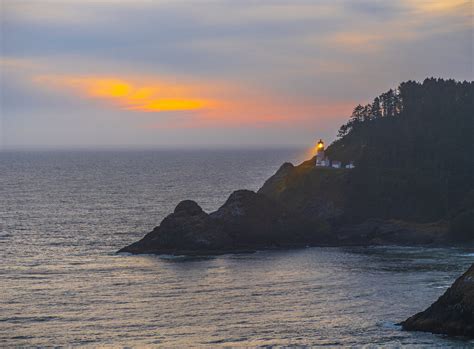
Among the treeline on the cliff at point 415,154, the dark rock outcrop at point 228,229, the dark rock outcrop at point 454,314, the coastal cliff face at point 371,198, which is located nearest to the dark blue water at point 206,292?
the dark rock outcrop at point 454,314

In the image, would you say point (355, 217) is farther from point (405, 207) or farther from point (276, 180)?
point (276, 180)

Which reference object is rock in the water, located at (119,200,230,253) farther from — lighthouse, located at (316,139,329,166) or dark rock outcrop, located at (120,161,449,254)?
lighthouse, located at (316,139,329,166)

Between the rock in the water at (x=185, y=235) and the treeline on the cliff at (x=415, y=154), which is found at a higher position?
the treeline on the cliff at (x=415, y=154)

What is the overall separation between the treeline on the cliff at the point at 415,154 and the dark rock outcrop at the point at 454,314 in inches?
1728

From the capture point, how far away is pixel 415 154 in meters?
124

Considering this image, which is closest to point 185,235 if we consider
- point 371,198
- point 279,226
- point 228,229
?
point 228,229

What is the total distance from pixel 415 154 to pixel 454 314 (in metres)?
72.1

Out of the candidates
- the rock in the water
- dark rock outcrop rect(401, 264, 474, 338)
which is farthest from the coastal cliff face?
dark rock outcrop rect(401, 264, 474, 338)

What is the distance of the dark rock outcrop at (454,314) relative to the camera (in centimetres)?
5297

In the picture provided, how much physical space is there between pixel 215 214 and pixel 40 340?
158 feet

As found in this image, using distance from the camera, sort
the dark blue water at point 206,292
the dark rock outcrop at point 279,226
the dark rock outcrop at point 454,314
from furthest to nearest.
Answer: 1. the dark rock outcrop at point 279,226
2. the dark blue water at point 206,292
3. the dark rock outcrop at point 454,314

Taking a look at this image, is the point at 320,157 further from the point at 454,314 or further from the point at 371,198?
the point at 454,314

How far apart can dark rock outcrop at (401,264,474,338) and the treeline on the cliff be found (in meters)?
43.9

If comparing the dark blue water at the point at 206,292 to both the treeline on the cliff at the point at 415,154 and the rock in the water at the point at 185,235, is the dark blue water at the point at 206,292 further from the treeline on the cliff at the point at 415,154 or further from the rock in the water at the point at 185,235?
the treeline on the cliff at the point at 415,154
